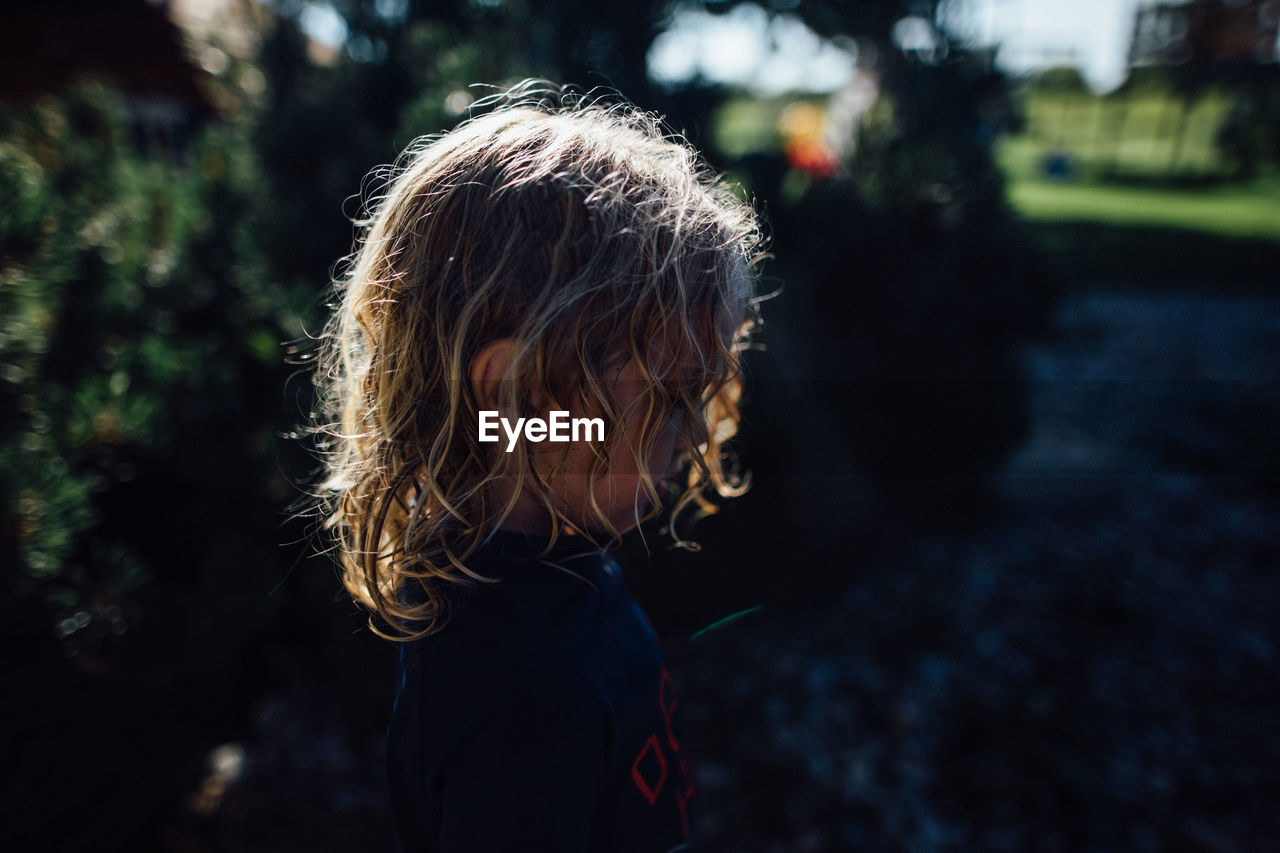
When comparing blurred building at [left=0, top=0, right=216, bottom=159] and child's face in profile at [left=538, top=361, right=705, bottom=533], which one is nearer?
child's face in profile at [left=538, top=361, right=705, bottom=533]

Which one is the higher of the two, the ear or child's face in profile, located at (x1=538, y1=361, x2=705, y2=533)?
the ear

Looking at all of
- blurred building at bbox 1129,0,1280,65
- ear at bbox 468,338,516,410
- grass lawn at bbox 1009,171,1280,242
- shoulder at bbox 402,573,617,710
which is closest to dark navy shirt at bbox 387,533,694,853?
shoulder at bbox 402,573,617,710

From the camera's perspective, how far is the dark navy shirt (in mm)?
801

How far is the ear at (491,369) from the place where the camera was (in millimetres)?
887

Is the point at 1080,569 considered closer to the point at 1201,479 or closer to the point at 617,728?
the point at 1201,479

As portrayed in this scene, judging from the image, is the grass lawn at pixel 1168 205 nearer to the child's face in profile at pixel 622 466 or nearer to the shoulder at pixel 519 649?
the child's face in profile at pixel 622 466

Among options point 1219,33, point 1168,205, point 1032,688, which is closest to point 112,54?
point 1032,688

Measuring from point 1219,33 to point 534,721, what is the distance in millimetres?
16508

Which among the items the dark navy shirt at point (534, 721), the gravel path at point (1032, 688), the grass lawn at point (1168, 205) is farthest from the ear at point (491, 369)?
the grass lawn at point (1168, 205)

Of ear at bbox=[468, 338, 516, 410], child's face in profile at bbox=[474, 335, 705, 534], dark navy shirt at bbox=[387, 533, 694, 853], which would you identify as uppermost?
ear at bbox=[468, 338, 516, 410]

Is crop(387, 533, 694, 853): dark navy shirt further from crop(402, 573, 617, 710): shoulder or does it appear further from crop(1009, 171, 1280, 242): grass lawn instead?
crop(1009, 171, 1280, 242): grass lawn

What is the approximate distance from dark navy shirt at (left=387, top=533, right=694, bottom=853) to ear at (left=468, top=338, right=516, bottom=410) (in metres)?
0.19

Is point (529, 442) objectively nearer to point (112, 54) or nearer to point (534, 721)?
point (534, 721)

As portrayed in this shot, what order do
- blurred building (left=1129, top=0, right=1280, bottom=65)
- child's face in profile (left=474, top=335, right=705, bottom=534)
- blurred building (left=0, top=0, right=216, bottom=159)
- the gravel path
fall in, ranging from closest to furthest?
child's face in profile (left=474, top=335, right=705, bottom=534) → the gravel path → blurred building (left=0, top=0, right=216, bottom=159) → blurred building (left=1129, top=0, right=1280, bottom=65)
